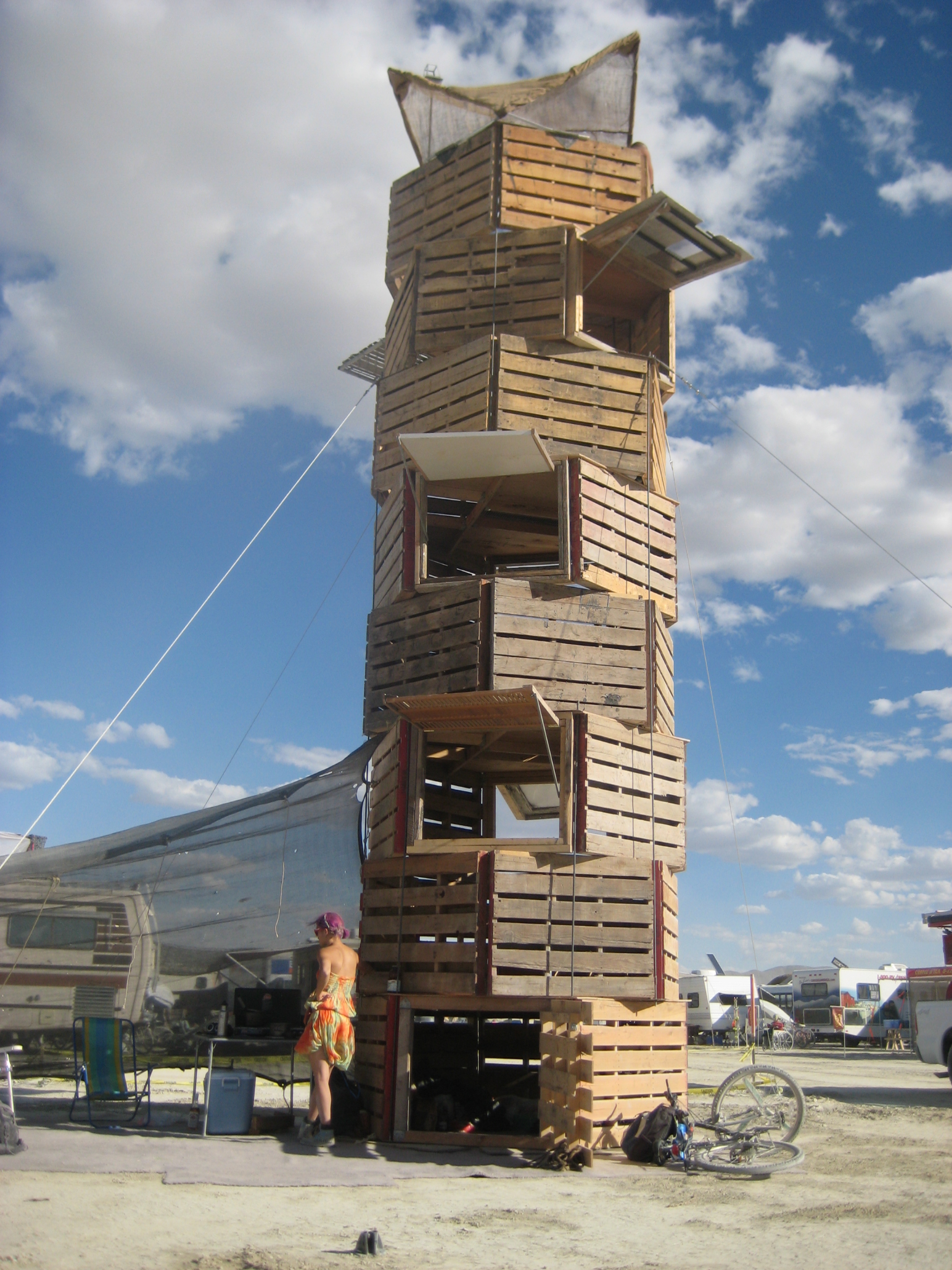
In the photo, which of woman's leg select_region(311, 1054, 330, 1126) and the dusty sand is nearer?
the dusty sand

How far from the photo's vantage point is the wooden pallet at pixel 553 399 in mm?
12945

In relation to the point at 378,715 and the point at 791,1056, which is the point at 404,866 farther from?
the point at 791,1056

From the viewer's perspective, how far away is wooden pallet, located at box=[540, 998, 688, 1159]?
370 inches

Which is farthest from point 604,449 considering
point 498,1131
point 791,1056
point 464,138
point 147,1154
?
point 791,1056

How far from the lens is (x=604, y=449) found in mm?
13188

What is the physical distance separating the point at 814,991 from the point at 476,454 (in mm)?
36200

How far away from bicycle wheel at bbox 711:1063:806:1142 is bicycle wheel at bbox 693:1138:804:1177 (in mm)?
104

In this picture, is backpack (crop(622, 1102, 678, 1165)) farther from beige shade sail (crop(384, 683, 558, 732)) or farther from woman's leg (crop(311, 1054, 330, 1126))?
beige shade sail (crop(384, 683, 558, 732))

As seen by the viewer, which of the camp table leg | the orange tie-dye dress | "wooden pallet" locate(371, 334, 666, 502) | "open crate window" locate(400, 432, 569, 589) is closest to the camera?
the orange tie-dye dress

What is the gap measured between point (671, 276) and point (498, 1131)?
11011 mm

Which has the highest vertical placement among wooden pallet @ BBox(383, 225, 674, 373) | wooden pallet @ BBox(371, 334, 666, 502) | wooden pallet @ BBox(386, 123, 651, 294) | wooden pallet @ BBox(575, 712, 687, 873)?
wooden pallet @ BBox(386, 123, 651, 294)

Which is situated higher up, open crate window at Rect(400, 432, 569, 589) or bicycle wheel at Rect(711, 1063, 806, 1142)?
open crate window at Rect(400, 432, 569, 589)

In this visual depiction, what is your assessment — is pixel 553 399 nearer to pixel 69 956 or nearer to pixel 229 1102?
pixel 69 956

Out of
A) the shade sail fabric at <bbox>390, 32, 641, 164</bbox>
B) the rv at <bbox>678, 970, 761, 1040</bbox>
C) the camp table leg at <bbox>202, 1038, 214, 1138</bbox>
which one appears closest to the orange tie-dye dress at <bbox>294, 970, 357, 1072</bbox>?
the camp table leg at <bbox>202, 1038, 214, 1138</bbox>
